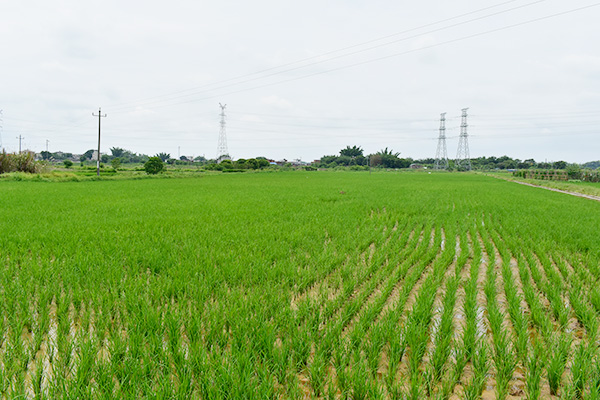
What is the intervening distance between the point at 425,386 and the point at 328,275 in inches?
82.0

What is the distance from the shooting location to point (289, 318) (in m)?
2.46

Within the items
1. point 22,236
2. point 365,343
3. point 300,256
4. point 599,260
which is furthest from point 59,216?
point 599,260

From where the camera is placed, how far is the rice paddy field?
1795 mm

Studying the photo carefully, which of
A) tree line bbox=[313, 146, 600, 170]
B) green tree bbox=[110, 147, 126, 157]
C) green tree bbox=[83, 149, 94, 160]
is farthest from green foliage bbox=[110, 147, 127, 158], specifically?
tree line bbox=[313, 146, 600, 170]

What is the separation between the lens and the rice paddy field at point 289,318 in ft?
5.89

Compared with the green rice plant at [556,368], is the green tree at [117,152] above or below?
above

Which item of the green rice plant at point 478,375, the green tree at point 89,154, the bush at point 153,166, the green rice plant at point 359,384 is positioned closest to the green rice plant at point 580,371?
the green rice plant at point 478,375

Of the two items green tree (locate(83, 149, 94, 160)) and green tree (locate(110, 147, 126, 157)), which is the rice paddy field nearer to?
green tree (locate(110, 147, 126, 157))

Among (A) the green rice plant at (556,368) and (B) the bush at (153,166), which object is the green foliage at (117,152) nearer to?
(B) the bush at (153,166)

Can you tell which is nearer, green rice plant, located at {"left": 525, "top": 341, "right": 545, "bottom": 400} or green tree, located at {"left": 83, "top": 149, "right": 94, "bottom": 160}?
green rice plant, located at {"left": 525, "top": 341, "right": 545, "bottom": 400}

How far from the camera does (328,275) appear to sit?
383cm

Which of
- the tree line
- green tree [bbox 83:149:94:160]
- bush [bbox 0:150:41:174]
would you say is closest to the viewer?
bush [bbox 0:150:41:174]

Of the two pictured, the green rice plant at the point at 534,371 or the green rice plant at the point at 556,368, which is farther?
the green rice plant at the point at 556,368

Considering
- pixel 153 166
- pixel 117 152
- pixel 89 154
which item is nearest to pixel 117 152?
pixel 117 152
